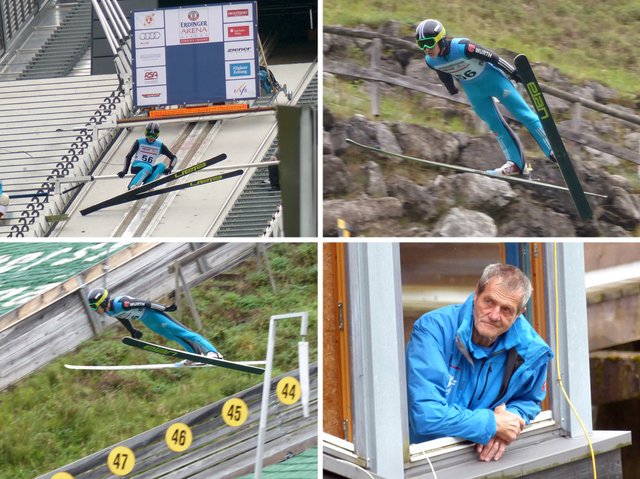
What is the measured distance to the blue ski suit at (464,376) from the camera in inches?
126

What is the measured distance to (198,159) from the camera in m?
11.6

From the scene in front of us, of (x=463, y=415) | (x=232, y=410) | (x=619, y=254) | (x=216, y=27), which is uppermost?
(x=216, y=27)

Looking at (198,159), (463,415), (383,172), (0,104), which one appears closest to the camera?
(463,415)

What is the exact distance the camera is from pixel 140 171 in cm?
1001

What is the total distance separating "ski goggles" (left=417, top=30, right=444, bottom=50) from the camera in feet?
19.0

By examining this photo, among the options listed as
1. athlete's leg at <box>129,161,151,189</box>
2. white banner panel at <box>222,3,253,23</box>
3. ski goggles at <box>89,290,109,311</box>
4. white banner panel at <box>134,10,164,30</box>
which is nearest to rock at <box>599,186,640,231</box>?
ski goggles at <box>89,290,109,311</box>

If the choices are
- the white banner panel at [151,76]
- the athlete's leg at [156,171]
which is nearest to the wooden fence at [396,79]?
the athlete's leg at [156,171]

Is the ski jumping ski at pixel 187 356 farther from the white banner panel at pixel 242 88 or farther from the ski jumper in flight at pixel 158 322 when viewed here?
the white banner panel at pixel 242 88

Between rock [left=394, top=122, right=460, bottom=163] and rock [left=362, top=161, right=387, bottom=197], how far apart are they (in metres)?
0.37

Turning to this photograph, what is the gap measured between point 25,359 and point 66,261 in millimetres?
683

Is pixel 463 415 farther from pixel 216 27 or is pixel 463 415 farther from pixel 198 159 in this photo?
pixel 216 27

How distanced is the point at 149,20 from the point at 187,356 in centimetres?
956

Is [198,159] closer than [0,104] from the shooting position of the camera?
Yes

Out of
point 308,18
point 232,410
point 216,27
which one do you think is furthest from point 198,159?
point 308,18
